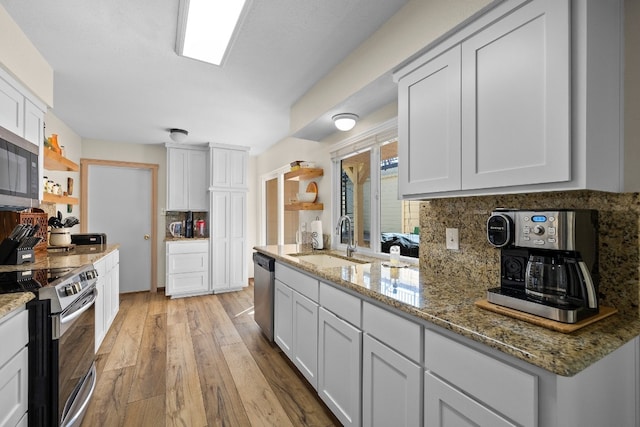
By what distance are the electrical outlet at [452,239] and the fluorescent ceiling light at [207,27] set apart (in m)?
1.68

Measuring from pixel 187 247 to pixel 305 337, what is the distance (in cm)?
316

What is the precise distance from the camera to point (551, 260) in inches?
41.8

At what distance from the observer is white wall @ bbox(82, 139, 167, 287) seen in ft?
15.1

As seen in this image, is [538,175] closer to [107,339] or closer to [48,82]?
[48,82]

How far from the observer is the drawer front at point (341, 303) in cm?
160

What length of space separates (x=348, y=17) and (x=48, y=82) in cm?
232

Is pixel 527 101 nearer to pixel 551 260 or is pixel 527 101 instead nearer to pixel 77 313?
pixel 551 260

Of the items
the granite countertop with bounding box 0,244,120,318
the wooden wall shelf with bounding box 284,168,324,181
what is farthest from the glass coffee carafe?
the wooden wall shelf with bounding box 284,168,324,181

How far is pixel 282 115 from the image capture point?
346 cm

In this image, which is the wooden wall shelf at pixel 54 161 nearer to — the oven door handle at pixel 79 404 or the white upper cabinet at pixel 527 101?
the oven door handle at pixel 79 404

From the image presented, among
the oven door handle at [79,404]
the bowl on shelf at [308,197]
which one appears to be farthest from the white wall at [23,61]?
the bowl on shelf at [308,197]

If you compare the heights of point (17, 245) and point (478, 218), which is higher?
point (478, 218)

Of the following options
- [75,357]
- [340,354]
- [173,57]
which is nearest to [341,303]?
[340,354]

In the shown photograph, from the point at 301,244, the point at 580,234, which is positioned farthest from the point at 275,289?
the point at 580,234
